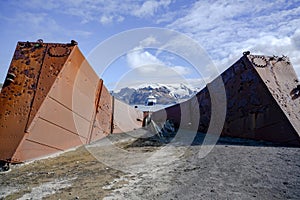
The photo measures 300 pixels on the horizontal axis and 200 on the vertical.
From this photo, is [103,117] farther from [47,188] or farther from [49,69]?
[47,188]

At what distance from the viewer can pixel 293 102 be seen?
4.32 m

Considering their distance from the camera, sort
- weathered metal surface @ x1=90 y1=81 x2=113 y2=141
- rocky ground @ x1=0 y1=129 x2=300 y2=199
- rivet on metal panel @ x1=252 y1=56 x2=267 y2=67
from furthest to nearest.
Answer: weathered metal surface @ x1=90 y1=81 x2=113 y2=141, rivet on metal panel @ x1=252 y1=56 x2=267 y2=67, rocky ground @ x1=0 y1=129 x2=300 y2=199

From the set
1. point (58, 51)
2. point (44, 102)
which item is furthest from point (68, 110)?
point (58, 51)


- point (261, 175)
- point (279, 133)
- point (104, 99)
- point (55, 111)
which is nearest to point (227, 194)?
point (261, 175)

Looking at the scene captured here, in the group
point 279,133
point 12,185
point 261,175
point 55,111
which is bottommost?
point 12,185

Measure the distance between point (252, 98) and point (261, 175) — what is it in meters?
2.48

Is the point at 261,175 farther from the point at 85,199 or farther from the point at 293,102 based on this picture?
the point at 293,102

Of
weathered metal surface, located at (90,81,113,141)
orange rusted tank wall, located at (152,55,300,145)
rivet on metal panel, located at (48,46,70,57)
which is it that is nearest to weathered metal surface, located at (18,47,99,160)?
rivet on metal panel, located at (48,46,70,57)

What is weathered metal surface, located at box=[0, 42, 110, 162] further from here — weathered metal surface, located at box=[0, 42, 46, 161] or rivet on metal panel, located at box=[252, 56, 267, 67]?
rivet on metal panel, located at box=[252, 56, 267, 67]

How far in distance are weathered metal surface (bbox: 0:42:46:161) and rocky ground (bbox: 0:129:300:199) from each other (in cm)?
38

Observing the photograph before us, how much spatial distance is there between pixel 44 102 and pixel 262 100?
357 cm

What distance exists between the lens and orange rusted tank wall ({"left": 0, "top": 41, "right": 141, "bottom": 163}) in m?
3.41

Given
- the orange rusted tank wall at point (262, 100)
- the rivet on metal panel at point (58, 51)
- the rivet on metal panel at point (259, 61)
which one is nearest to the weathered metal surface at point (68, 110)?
the rivet on metal panel at point (58, 51)

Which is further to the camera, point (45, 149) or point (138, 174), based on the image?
point (45, 149)
